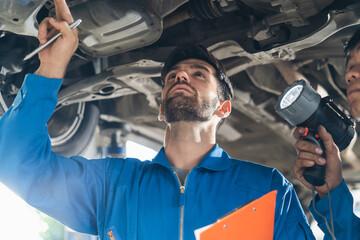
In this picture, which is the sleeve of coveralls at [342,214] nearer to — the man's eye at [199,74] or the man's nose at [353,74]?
the man's nose at [353,74]

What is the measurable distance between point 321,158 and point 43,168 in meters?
0.86

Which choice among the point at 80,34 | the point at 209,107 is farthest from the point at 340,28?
the point at 80,34

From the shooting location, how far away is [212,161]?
1450 millimetres

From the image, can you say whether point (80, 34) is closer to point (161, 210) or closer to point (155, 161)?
point (155, 161)

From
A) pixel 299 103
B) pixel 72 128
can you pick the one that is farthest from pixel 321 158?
pixel 72 128

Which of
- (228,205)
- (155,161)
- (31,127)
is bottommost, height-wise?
(228,205)

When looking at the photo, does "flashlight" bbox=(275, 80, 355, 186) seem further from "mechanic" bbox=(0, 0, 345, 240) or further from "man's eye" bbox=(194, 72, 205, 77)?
"man's eye" bbox=(194, 72, 205, 77)

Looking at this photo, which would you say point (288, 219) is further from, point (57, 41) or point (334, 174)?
point (57, 41)

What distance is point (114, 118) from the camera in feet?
8.03

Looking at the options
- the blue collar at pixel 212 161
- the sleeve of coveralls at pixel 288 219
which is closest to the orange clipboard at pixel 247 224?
the sleeve of coveralls at pixel 288 219

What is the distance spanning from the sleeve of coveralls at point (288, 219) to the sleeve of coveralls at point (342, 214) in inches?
2.6

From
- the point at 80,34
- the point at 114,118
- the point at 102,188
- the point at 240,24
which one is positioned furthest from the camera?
the point at 114,118

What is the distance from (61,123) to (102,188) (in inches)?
29.6

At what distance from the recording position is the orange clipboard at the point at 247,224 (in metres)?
0.93
